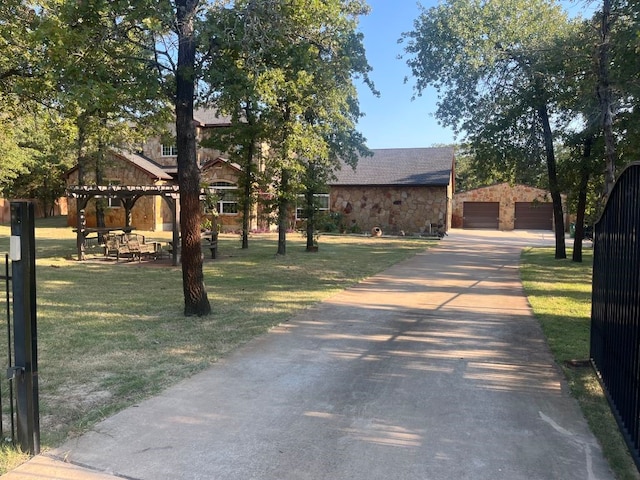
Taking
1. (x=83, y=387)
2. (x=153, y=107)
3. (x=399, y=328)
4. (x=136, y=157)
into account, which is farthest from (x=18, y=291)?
(x=136, y=157)

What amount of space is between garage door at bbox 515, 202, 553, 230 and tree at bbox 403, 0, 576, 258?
23.4 metres

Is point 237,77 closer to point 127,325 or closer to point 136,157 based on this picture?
point 127,325

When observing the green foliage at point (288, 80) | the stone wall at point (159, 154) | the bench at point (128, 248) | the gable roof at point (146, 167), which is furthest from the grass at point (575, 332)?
the stone wall at point (159, 154)

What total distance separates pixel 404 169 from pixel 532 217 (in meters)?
13.2

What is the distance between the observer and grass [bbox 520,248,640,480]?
3.78m

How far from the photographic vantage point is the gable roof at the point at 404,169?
33.7 metres

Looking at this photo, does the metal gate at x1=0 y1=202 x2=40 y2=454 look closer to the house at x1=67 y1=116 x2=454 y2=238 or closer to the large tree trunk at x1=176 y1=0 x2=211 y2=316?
the large tree trunk at x1=176 y1=0 x2=211 y2=316

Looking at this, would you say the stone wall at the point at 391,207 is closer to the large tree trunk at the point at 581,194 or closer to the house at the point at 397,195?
the house at the point at 397,195

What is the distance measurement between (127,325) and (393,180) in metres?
28.2

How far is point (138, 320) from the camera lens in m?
7.78

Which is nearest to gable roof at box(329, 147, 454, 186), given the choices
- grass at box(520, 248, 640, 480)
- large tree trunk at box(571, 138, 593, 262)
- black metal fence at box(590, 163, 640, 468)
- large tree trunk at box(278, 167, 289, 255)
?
large tree trunk at box(571, 138, 593, 262)

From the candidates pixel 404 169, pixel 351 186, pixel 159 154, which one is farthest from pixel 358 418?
pixel 159 154

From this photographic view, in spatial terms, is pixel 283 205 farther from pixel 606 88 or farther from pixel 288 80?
pixel 606 88

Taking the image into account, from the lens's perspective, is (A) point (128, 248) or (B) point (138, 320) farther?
Answer: (A) point (128, 248)
